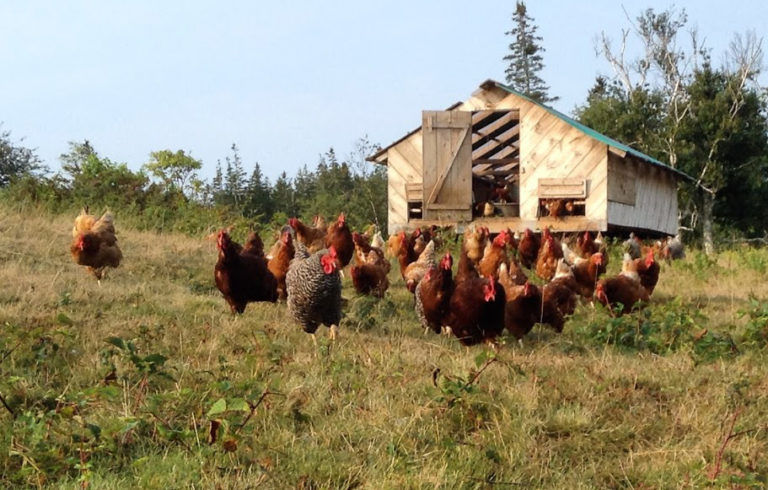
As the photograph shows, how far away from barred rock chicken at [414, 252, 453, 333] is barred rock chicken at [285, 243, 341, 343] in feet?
2.84

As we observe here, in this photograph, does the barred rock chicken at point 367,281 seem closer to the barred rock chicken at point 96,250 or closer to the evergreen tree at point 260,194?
the barred rock chicken at point 96,250

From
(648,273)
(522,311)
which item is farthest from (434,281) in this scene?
(648,273)

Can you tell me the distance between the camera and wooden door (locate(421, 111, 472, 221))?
655 inches

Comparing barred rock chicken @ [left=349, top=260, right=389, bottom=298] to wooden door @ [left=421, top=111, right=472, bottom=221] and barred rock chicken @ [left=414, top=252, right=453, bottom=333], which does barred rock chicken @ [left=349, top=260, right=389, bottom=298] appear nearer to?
barred rock chicken @ [left=414, top=252, right=453, bottom=333]

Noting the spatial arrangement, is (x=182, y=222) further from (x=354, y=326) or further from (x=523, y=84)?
(x=523, y=84)

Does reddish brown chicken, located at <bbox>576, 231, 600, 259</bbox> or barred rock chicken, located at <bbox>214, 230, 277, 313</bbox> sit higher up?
reddish brown chicken, located at <bbox>576, 231, 600, 259</bbox>

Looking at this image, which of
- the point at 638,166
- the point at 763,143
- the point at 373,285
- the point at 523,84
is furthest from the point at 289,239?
the point at 523,84

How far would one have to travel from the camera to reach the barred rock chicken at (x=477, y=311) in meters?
6.16

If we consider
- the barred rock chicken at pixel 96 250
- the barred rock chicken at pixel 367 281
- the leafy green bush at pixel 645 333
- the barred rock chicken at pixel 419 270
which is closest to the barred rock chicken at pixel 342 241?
the barred rock chicken at pixel 367 281

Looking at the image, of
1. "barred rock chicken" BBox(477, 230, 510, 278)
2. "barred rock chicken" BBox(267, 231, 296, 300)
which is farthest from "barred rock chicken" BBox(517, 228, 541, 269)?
"barred rock chicken" BBox(267, 231, 296, 300)

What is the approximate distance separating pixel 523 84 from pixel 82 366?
45039mm

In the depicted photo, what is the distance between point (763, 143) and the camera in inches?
1099

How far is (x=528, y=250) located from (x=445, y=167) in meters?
4.87

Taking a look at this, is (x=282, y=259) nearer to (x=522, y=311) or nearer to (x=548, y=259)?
(x=522, y=311)
